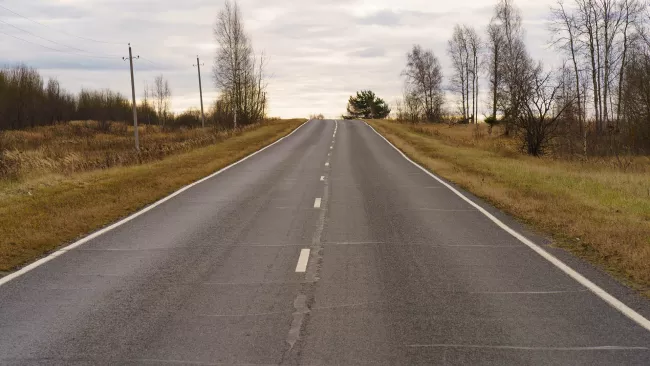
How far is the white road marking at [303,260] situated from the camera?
8.55 meters

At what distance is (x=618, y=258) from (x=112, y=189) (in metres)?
13.5

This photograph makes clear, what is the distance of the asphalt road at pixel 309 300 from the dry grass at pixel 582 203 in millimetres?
987

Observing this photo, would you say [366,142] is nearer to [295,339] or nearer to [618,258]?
[618,258]

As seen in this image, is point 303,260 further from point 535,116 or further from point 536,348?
point 535,116

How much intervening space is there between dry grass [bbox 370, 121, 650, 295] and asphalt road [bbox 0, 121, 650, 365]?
0.99 meters

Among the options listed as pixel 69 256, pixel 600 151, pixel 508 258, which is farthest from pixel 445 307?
pixel 600 151

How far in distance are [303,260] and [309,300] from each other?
84.6 inches

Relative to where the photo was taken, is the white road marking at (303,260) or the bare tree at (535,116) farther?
the bare tree at (535,116)

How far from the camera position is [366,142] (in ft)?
146

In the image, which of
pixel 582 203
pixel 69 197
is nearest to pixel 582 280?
pixel 582 203

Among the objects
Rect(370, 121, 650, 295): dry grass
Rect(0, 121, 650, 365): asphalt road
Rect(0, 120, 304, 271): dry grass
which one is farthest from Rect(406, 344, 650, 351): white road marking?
Rect(0, 120, 304, 271): dry grass

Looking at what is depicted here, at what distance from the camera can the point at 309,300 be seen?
6.95 m

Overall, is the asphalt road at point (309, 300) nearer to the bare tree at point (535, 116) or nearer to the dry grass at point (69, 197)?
the dry grass at point (69, 197)

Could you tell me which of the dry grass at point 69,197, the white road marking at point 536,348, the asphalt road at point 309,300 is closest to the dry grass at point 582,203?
the asphalt road at point 309,300
